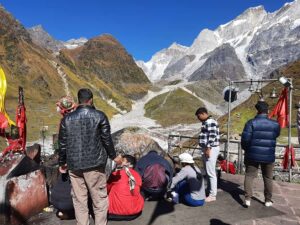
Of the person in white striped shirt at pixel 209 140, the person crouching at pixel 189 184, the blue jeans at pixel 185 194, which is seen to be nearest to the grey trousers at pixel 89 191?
the person crouching at pixel 189 184

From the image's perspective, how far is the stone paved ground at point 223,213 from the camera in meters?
6.65

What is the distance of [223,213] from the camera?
7148mm

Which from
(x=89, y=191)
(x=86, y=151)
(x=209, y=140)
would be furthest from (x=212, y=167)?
(x=86, y=151)

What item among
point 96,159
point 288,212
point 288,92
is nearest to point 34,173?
point 96,159

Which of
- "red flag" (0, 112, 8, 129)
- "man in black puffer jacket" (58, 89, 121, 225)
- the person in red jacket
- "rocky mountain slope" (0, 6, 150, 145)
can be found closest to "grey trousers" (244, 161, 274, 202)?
the person in red jacket

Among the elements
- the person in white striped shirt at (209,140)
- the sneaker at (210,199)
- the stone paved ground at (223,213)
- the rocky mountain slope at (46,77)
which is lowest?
the stone paved ground at (223,213)

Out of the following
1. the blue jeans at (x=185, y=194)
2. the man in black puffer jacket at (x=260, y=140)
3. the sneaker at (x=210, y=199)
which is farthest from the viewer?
the sneaker at (x=210, y=199)

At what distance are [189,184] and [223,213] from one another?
0.87m

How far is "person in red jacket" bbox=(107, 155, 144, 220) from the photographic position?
6.52 meters

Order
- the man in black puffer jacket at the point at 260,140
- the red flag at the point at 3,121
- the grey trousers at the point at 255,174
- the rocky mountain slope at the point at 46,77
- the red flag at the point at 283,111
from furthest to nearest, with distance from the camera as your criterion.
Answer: the rocky mountain slope at the point at 46,77, the red flag at the point at 283,111, the grey trousers at the point at 255,174, the man in black puffer jacket at the point at 260,140, the red flag at the point at 3,121

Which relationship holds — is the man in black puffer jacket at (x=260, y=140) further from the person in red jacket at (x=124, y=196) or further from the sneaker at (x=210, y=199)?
the person in red jacket at (x=124, y=196)

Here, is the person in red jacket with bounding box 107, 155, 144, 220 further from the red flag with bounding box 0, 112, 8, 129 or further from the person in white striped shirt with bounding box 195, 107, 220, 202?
the red flag with bounding box 0, 112, 8, 129

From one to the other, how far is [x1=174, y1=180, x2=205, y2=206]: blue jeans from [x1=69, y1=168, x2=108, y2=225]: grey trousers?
238 cm

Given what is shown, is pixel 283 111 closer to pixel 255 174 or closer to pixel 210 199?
pixel 255 174
